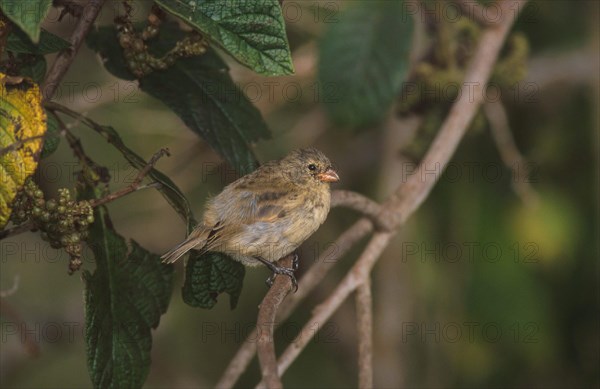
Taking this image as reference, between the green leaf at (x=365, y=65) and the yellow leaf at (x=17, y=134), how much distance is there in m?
1.86

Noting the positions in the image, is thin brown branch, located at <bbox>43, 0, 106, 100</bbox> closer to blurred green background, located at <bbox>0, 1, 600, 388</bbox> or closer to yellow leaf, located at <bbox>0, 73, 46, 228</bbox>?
yellow leaf, located at <bbox>0, 73, 46, 228</bbox>

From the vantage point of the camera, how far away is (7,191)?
2205 mm

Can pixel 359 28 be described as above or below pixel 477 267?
above

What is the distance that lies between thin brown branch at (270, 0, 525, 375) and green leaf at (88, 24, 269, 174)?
53cm

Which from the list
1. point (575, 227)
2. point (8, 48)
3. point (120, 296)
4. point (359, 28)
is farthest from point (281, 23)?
point (575, 227)

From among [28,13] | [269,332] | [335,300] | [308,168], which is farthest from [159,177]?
[308,168]

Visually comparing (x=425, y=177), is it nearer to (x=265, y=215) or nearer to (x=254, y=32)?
(x=265, y=215)

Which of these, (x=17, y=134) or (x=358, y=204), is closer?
(x=17, y=134)

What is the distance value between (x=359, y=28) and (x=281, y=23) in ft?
6.05

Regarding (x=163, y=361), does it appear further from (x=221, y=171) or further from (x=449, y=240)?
(x=449, y=240)

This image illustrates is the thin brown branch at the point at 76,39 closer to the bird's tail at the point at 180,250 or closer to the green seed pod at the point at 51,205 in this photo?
the green seed pod at the point at 51,205

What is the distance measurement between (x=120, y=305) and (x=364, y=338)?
2.64ft

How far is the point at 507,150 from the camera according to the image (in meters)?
4.57

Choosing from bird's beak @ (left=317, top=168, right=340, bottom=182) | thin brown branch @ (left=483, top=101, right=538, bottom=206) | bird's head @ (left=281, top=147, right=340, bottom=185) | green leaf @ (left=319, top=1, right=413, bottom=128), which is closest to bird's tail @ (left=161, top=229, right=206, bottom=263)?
bird's head @ (left=281, top=147, right=340, bottom=185)
